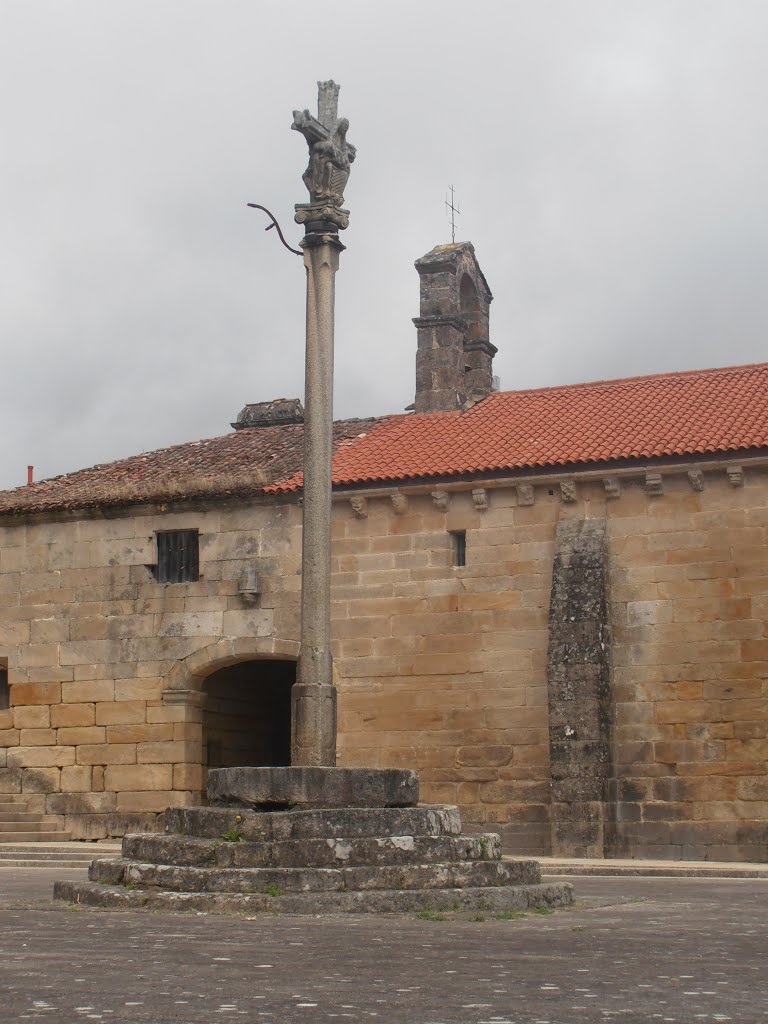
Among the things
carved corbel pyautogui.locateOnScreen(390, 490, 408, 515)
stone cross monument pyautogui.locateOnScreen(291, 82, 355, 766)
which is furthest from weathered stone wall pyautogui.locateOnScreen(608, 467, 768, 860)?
stone cross monument pyautogui.locateOnScreen(291, 82, 355, 766)

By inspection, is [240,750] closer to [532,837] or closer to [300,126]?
[532,837]

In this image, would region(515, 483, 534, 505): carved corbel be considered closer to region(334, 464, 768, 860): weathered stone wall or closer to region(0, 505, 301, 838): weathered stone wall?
region(334, 464, 768, 860): weathered stone wall

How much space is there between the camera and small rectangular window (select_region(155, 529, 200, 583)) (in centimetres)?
2184

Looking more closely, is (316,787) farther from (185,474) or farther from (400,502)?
(185,474)

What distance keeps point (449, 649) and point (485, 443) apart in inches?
125

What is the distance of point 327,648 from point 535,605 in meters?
8.90

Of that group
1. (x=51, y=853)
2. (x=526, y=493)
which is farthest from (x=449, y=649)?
(x=51, y=853)

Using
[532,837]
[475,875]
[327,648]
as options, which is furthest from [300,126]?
[532,837]

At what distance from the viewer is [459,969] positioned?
638 centimetres

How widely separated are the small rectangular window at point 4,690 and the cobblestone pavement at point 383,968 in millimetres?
13900

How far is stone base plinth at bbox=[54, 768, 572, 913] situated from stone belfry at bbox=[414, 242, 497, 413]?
1408cm

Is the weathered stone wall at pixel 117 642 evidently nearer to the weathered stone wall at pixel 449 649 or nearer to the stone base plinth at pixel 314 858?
the weathered stone wall at pixel 449 649

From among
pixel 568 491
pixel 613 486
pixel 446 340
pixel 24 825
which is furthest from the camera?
pixel 446 340

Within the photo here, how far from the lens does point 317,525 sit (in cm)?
1127
